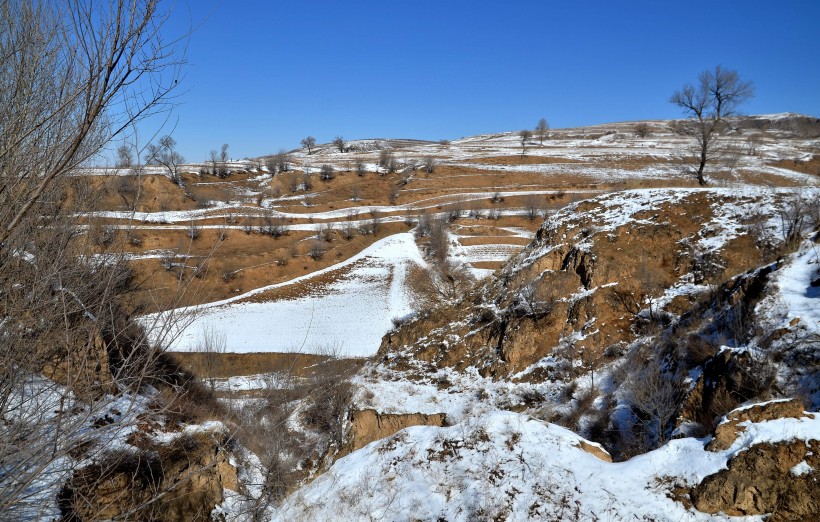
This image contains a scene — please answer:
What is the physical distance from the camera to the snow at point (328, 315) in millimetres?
26750

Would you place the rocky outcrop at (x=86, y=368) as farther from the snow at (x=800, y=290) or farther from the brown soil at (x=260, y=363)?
the brown soil at (x=260, y=363)

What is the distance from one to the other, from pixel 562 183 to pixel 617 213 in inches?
1503

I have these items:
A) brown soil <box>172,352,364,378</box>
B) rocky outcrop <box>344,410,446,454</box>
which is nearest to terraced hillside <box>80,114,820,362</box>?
brown soil <box>172,352,364,378</box>

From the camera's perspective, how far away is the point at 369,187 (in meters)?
62.0

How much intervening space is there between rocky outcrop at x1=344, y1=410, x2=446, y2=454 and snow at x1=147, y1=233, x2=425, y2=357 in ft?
30.6

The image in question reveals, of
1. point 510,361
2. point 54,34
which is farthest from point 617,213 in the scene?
point 54,34

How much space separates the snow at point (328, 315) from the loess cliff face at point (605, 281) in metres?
7.06

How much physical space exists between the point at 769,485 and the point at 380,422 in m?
11.1

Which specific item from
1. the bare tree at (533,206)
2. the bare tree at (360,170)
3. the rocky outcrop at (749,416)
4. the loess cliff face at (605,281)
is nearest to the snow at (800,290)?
the loess cliff face at (605,281)

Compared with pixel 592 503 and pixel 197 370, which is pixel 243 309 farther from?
pixel 592 503

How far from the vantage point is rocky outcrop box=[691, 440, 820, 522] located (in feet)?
17.1

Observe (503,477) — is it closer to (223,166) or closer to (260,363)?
(260,363)

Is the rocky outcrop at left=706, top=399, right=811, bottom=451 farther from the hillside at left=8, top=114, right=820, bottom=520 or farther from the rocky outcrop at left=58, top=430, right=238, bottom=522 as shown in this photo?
the rocky outcrop at left=58, top=430, right=238, bottom=522

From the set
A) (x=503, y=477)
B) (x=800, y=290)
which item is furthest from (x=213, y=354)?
(x=800, y=290)
